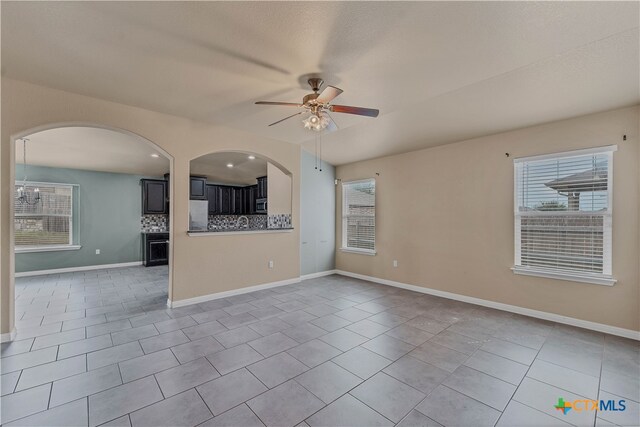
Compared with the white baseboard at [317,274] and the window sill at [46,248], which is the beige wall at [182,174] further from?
the window sill at [46,248]

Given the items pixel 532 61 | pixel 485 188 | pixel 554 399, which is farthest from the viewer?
pixel 485 188

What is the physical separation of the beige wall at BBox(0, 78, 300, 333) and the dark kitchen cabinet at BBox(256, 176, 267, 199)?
2.21 meters

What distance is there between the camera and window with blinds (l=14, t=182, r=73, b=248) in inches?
235

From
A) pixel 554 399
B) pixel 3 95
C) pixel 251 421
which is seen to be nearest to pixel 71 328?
pixel 3 95

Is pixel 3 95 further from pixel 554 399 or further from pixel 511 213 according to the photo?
pixel 511 213

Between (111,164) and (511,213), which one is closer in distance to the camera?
(511,213)

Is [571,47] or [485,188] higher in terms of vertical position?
[571,47]

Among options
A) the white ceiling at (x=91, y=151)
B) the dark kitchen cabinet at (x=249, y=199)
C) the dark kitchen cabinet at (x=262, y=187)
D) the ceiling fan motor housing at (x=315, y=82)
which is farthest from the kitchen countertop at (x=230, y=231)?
the dark kitchen cabinet at (x=249, y=199)

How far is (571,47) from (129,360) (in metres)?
4.59

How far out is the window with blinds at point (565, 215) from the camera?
3152mm

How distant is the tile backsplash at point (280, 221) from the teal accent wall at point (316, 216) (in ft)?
0.94

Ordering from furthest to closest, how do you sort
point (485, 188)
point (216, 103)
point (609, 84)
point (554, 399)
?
point (485, 188) → point (216, 103) → point (609, 84) → point (554, 399)

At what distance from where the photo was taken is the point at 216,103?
3395 mm

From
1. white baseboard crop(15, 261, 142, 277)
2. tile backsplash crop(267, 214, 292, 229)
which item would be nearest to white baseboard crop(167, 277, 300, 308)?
tile backsplash crop(267, 214, 292, 229)
